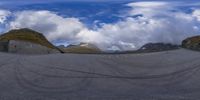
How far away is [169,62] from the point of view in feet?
102

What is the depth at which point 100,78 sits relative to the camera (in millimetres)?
23297

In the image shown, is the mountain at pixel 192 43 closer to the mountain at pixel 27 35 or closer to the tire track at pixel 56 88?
the mountain at pixel 27 35

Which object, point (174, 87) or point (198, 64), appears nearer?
point (174, 87)

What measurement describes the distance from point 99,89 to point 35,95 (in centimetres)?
346

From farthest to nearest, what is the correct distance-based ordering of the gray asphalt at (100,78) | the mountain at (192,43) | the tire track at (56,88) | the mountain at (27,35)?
the mountain at (27,35)
the mountain at (192,43)
the tire track at (56,88)
the gray asphalt at (100,78)

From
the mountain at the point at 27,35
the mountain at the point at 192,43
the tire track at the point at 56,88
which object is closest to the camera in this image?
the tire track at the point at 56,88

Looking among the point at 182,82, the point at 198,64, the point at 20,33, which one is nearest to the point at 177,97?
the point at 182,82

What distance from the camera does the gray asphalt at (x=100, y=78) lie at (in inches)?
731

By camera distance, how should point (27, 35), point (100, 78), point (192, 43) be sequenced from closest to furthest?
point (100, 78) → point (192, 43) → point (27, 35)

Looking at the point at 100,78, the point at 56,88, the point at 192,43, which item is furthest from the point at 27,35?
the point at 56,88

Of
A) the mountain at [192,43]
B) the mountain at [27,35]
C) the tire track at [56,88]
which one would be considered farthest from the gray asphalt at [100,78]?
the mountain at [27,35]

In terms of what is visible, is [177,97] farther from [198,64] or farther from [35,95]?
[198,64]

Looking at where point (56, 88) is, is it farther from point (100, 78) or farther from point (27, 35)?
point (27, 35)

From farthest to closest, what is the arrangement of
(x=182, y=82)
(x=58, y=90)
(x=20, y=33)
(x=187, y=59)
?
(x=20, y=33), (x=187, y=59), (x=182, y=82), (x=58, y=90)
